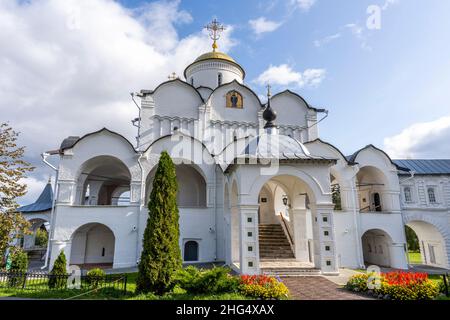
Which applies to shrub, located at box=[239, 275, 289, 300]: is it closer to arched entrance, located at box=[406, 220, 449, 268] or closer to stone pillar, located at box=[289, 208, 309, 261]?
stone pillar, located at box=[289, 208, 309, 261]

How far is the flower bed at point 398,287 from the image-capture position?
728cm

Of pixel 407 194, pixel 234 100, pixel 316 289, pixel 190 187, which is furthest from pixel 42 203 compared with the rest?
pixel 407 194

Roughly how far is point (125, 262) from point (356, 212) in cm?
1276

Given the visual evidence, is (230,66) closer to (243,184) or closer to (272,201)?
(272,201)

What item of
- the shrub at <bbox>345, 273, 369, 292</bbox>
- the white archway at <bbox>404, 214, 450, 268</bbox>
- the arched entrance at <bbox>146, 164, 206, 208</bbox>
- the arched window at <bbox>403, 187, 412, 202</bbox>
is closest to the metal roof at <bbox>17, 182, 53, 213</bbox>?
the arched entrance at <bbox>146, 164, 206, 208</bbox>

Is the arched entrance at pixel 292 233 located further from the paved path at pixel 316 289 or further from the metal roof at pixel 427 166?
the metal roof at pixel 427 166

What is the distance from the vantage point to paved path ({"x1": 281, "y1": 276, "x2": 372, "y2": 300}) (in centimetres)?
769

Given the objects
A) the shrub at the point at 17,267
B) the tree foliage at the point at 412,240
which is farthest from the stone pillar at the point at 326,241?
the tree foliage at the point at 412,240

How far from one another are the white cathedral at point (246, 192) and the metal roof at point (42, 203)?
3.5 inches

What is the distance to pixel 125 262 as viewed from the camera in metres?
13.7

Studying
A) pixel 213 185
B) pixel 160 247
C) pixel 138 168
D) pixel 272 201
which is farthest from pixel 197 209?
pixel 160 247

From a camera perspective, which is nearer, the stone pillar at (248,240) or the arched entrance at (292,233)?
the stone pillar at (248,240)

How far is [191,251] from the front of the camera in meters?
14.9

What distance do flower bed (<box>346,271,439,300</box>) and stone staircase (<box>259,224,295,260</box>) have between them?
5.27 meters
